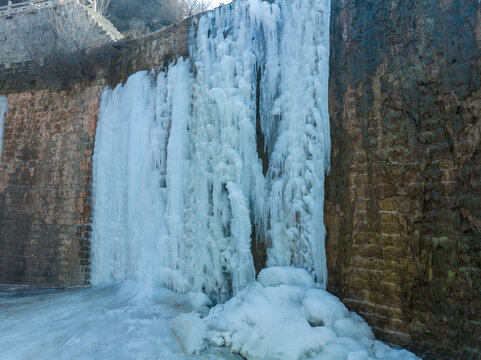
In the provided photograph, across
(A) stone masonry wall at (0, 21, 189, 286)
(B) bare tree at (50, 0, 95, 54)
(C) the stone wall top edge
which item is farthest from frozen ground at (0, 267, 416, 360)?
(B) bare tree at (50, 0, 95, 54)

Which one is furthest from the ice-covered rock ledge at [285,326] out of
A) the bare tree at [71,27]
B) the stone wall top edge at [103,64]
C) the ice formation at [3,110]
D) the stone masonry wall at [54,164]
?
the ice formation at [3,110]

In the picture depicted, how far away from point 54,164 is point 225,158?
3.79 metres

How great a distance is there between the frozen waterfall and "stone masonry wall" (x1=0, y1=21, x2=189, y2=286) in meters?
0.49

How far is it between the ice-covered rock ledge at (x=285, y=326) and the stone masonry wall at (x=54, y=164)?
3323mm

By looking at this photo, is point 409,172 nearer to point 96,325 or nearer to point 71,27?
point 96,325

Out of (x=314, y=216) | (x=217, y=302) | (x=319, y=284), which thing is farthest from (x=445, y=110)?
(x=217, y=302)

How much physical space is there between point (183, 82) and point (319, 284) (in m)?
3.35

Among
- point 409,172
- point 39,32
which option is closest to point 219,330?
point 409,172

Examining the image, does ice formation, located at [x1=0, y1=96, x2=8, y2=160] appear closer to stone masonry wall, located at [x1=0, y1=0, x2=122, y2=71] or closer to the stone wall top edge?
the stone wall top edge

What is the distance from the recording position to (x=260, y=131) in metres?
4.38

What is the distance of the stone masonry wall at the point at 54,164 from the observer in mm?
6098

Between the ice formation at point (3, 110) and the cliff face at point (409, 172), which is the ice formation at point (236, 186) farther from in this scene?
the ice formation at point (3, 110)

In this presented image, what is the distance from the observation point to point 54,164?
656 centimetres

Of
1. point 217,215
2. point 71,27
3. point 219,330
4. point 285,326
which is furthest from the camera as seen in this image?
point 71,27
